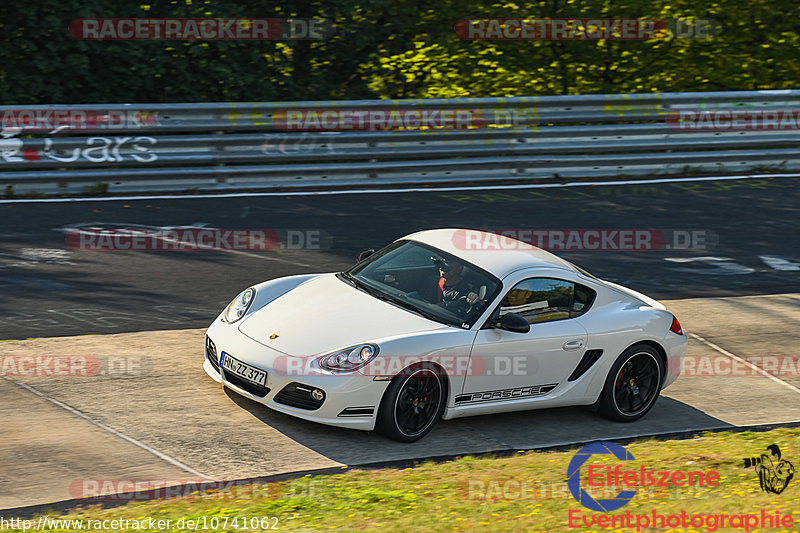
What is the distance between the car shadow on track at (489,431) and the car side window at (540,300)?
890 millimetres

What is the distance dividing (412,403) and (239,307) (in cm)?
170

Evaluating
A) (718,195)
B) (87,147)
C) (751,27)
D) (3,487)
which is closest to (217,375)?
(3,487)

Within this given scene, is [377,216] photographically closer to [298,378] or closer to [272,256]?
[272,256]

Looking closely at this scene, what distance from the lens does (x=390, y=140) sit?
1537cm

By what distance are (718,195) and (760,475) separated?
9.96 meters

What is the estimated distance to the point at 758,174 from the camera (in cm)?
1720

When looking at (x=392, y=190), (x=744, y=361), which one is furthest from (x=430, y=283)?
(x=392, y=190)

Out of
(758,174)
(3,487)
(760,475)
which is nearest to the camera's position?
(3,487)
